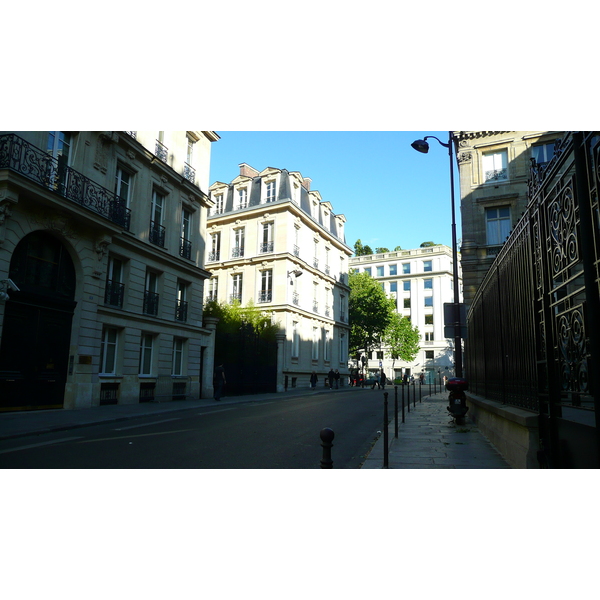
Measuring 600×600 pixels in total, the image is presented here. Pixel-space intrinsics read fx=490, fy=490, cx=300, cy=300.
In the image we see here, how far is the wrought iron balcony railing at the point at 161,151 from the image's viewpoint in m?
21.4

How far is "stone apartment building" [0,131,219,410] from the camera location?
1407 centimetres

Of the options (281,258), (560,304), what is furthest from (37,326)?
(281,258)

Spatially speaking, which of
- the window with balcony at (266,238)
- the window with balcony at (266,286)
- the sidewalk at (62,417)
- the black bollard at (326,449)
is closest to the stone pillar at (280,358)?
the window with balcony at (266,286)

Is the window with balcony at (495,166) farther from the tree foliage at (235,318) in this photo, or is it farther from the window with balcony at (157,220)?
the window with balcony at (157,220)

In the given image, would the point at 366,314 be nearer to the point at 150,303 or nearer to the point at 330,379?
the point at 330,379

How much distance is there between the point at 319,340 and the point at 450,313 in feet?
93.4

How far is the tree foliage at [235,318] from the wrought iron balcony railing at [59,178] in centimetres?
1085

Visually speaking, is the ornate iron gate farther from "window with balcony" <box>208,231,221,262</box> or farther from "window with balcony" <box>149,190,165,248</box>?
"window with balcony" <box>208,231,221,262</box>

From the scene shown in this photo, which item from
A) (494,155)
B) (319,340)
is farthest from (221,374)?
(319,340)

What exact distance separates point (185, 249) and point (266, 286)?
47.9 ft

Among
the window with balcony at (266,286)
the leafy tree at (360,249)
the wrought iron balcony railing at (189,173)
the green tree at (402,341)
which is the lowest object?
the green tree at (402,341)

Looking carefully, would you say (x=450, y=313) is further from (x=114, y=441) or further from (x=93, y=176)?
(x=93, y=176)

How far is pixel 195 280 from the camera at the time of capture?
23500 mm

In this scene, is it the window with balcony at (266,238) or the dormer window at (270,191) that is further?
the dormer window at (270,191)
